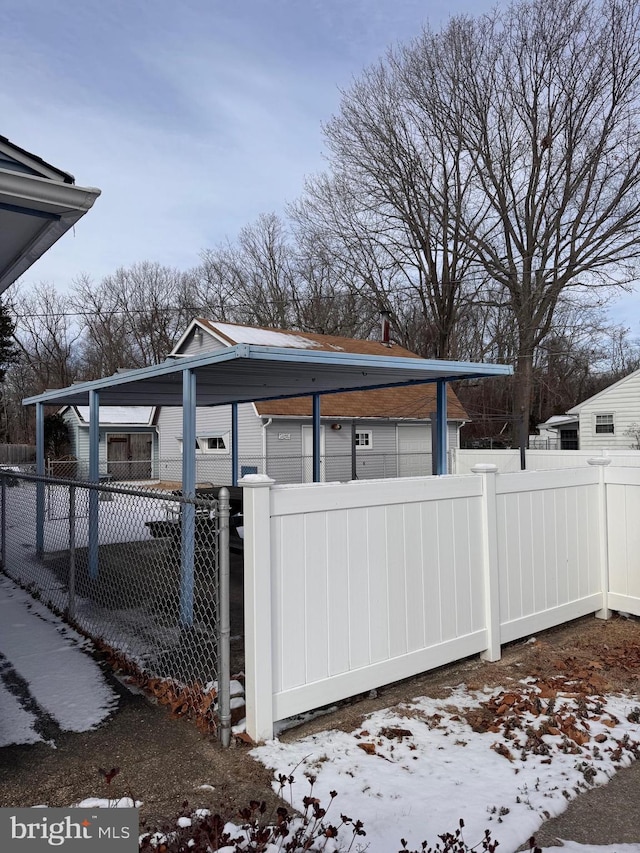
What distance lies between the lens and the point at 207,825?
85.4 inches

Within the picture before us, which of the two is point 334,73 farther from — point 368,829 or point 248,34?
point 368,829

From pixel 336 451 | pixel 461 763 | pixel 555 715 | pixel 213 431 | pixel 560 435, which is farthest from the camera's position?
pixel 560 435

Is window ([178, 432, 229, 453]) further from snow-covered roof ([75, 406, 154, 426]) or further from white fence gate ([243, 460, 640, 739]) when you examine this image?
white fence gate ([243, 460, 640, 739])

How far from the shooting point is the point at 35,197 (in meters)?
2.92

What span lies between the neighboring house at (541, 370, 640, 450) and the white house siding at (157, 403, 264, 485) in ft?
42.2

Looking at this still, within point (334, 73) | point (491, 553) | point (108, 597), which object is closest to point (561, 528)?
point (491, 553)

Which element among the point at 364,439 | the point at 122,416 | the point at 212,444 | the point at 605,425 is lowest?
the point at 212,444

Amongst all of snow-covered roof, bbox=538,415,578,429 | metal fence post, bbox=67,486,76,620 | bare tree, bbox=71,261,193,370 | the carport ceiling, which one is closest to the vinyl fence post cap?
the carport ceiling

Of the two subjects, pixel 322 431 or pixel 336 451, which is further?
pixel 336 451

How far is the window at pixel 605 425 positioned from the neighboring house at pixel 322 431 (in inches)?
272

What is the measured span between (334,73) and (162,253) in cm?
1671

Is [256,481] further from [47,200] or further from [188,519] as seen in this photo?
[188,519]

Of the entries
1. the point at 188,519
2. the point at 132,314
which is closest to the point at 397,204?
the point at 132,314

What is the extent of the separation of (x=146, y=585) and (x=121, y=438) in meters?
22.6
